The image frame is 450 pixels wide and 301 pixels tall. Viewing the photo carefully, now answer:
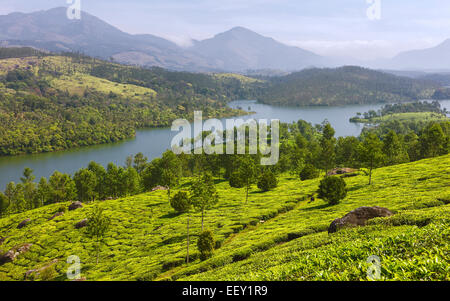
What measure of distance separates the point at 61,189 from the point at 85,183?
471 inches

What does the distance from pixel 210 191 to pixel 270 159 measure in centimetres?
7944

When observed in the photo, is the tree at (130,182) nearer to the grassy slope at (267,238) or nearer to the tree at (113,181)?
the tree at (113,181)

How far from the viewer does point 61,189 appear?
94688mm

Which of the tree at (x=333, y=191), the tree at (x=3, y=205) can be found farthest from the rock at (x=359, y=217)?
the tree at (x=3, y=205)

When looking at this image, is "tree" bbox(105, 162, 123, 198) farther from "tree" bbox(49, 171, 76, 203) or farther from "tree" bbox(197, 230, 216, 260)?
"tree" bbox(197, 230, 216, 260)

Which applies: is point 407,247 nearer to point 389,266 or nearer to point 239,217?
point 389,266

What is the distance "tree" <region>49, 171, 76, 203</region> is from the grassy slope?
17.8 metres

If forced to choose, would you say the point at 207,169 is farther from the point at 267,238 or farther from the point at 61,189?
the point at 267,238

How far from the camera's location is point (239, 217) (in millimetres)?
47438

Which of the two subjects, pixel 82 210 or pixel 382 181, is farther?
pixel 82 210

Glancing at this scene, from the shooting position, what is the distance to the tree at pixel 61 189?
90500mm

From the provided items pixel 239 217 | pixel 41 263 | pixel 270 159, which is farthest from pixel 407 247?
pixel 270 159

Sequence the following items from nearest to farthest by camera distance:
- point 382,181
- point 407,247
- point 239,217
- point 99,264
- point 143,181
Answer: point 407,247
point 99,264
point 239,217
point 382,181
point 143,181

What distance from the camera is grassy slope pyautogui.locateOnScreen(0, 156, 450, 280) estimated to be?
12.5 m
